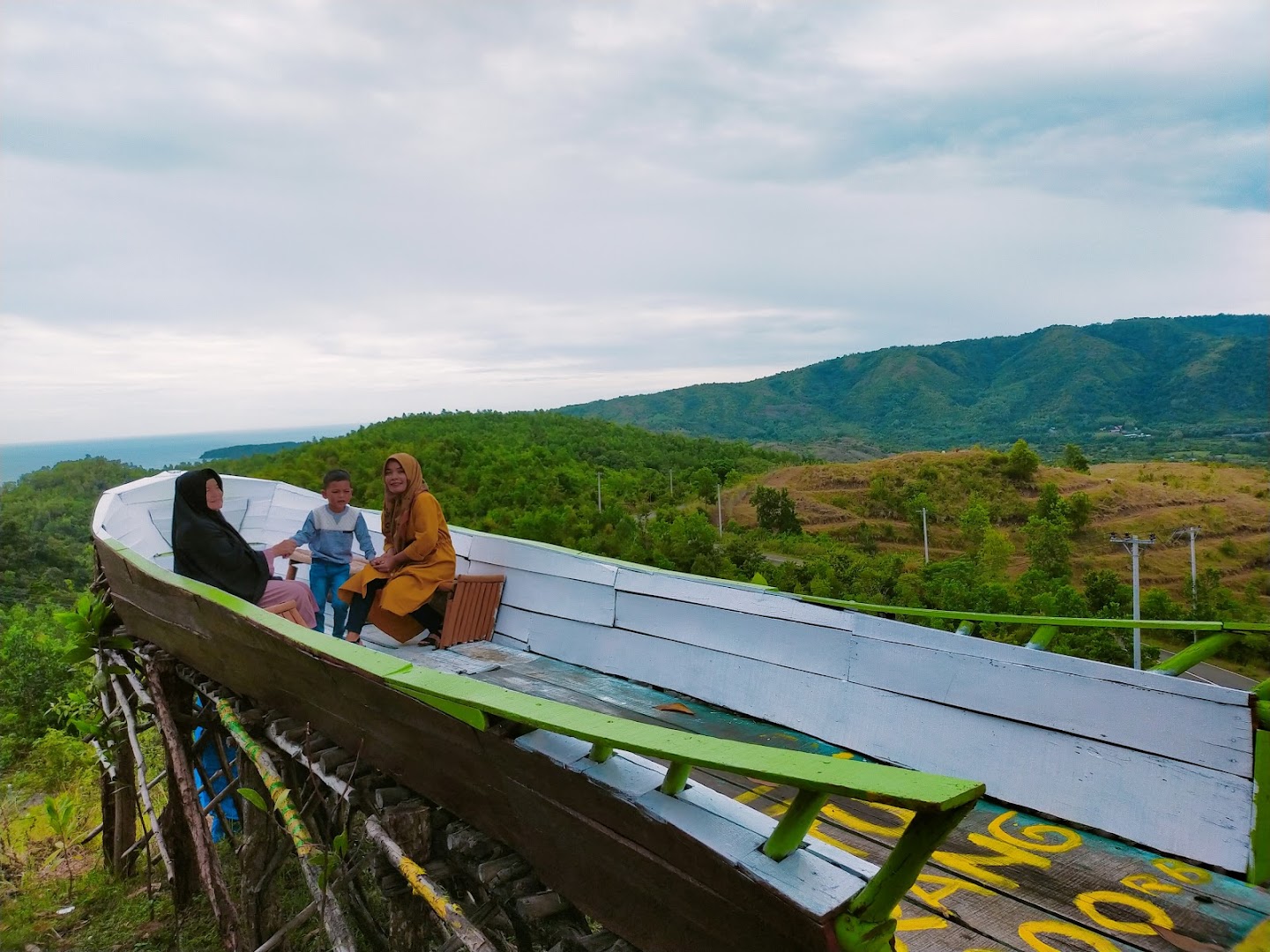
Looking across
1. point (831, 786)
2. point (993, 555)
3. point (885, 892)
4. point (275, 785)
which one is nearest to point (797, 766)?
point (831, 786)

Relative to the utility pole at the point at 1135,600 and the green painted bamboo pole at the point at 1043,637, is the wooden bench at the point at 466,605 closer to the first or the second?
the green painted bamboo pole at the point at 1043,637

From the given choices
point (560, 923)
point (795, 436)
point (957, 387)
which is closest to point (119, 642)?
point (560, 923)

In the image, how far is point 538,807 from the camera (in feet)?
5.49

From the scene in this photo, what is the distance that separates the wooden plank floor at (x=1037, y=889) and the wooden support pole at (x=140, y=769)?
320cm

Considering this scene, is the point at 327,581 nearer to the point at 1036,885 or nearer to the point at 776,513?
the point at 1036,885

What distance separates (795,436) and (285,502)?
12909cm

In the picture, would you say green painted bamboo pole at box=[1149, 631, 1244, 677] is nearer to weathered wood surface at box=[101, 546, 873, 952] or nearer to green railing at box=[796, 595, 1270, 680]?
green railing at box=[796, 595, 1270, 680]

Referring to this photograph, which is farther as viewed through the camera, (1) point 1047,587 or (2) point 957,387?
(2) point 957,387

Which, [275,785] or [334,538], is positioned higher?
[334,538]

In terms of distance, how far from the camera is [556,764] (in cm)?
159

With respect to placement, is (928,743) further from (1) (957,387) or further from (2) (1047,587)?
(1) (957,387)

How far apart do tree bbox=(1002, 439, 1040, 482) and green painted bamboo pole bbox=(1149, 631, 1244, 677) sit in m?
52.3

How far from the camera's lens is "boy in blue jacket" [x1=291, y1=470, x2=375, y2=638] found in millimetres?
4473

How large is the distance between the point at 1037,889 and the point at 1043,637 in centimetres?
86
